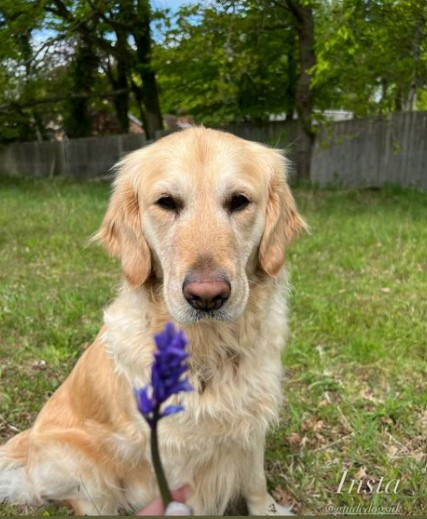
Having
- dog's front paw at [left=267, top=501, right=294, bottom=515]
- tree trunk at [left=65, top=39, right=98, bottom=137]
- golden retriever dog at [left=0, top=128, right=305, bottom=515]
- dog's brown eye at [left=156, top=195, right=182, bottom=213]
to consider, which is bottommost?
dog's front paw at [left=267, top=501, right=294, bottom=515]

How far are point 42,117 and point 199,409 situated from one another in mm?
25442

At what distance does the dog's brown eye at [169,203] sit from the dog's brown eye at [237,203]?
0.22 m

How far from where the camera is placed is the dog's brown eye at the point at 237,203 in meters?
2.33

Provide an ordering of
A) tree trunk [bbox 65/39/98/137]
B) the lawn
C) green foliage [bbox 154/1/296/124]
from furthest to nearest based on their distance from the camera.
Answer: tree trunk [bbox 65/39/98/137], green foliage [bbox 154/1/296/124], the lawn

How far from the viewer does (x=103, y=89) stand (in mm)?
22312

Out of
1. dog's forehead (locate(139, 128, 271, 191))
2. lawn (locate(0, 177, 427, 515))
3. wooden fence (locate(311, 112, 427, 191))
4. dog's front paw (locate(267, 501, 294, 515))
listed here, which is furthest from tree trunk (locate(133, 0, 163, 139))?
dog's front paw (locate(267, 501, 294, 515))

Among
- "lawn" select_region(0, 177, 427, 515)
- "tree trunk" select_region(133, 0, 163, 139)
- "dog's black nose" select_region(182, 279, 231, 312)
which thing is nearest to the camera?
"dog's black nose" select_region(182, 279, 231, 312)

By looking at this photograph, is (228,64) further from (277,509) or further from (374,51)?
(277,509)

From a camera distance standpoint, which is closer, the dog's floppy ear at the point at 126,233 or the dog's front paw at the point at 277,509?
the dog's floppy ear at the point at 126,233

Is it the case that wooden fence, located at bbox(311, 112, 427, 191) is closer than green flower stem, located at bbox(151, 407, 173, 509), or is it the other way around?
green flower stem, located at bbox(151, 407, 173, 509)

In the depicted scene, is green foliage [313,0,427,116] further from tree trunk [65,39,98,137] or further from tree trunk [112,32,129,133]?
tree trunk [65,39,98,137]

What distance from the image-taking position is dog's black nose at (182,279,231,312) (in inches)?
75.9

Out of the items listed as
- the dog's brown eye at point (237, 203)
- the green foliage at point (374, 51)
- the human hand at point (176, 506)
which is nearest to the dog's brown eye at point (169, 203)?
the dog's brown eye at point (237, 203)

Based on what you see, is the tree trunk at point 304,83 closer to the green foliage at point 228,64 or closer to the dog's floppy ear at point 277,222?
the green foliage at point 228,64
